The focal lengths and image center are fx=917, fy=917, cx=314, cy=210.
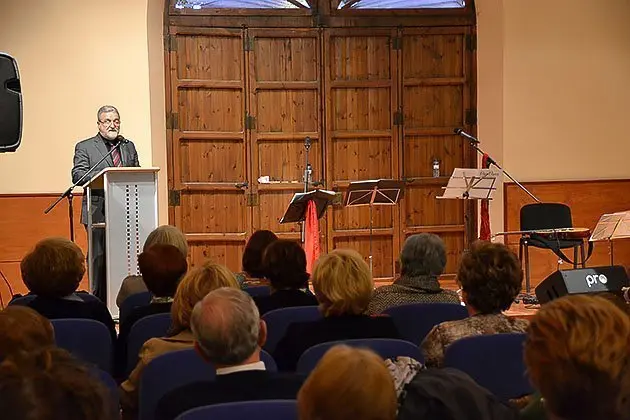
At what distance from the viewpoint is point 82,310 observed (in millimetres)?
3955

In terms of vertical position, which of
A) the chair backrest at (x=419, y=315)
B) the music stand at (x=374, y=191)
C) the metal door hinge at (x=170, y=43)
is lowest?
the chair backrest at (x=419, y=315)

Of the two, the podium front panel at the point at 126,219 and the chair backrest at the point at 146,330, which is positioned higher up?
the podium front panel at the point at 126,219

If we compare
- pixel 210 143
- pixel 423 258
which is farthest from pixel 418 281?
pixel 210 143

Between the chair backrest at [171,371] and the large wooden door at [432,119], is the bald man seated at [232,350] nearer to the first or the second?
the chair backrest at [171,371]

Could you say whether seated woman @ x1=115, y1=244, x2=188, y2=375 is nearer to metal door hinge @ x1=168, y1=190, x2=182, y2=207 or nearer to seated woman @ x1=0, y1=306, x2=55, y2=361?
seated woman @ x1=0, y1=306, x2=55, y2=361

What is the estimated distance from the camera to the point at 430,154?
30.8ft

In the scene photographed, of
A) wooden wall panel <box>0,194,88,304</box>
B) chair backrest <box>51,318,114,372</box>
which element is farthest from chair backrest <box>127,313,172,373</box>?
wooden wall panel <box>0,194,88,304</box>

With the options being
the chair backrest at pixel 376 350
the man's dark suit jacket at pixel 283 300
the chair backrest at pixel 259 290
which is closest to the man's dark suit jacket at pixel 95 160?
the chair backrest at pixel 259 290

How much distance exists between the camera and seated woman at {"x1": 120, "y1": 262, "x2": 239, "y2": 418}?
10.4 feet

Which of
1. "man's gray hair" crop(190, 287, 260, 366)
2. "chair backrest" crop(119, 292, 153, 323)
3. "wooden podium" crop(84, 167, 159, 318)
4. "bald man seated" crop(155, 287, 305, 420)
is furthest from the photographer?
"wooden podium" crop(84, 167, 159, 318)

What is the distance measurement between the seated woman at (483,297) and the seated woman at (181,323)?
0.78 m

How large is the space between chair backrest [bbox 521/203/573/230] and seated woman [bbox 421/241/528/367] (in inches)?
188

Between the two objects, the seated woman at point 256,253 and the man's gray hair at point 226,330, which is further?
the seated woman at point 256,253

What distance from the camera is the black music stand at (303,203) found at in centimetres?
747
